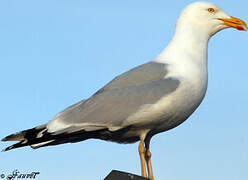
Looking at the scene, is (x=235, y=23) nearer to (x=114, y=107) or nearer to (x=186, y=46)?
(x=186, y=46)

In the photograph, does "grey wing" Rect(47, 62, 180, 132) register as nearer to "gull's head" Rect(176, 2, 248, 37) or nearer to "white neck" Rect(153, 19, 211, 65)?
"white neck" Rect(153, 19, 211, 65)

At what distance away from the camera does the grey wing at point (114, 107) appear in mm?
6965

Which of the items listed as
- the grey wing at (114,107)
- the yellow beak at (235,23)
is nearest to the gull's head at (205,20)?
the yellow beak at (235,23)

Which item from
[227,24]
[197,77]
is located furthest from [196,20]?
[197,77]

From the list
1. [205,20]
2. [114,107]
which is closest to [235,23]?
[205,20]

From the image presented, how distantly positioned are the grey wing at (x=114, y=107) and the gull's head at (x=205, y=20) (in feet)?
3.95

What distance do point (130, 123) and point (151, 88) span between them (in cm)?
56

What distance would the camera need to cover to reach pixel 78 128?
6.93 m

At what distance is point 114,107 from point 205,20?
2.08 meters

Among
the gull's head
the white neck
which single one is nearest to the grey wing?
the white neck

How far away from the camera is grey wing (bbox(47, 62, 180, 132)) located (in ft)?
22.9

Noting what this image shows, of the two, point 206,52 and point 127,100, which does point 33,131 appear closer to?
point 127,100

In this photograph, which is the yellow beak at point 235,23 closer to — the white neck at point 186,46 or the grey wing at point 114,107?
the white neck at point 186,46

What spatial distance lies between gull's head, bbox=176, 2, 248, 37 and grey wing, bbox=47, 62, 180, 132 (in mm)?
1203
